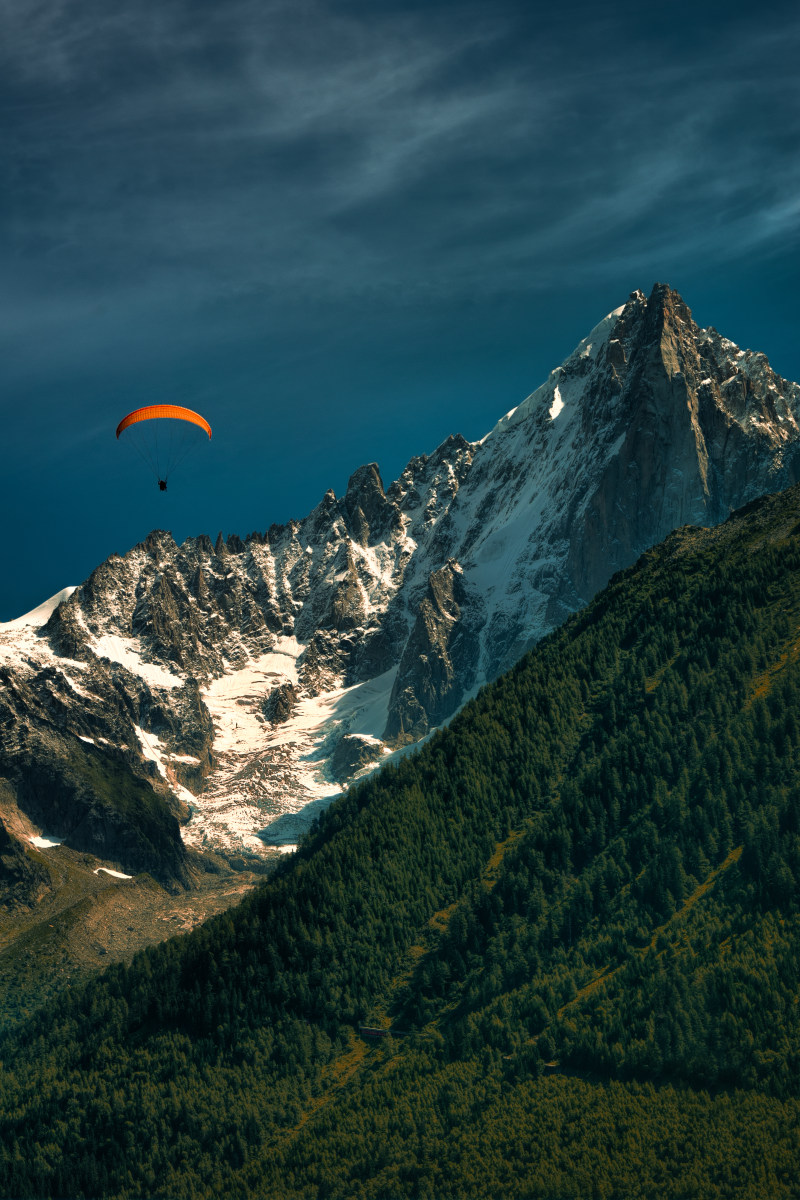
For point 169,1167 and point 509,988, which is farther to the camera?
point 509,988

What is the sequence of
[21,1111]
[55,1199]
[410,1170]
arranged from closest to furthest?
[410,1170] < [55,1199] < [21,1111]

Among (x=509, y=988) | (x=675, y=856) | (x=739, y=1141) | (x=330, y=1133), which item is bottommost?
(x=739, y=1141)

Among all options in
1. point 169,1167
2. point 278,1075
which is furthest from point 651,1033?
point 169,1167

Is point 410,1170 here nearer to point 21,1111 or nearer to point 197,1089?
point 197,1089

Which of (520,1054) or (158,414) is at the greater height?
(158,414)

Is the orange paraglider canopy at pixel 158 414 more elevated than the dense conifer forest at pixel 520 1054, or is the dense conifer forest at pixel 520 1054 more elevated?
the orange paraglider canopy at pixel 158 414

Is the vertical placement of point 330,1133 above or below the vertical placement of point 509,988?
below

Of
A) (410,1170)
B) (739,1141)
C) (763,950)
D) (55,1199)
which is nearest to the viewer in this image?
(739,1141)

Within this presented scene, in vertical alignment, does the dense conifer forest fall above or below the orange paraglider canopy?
below

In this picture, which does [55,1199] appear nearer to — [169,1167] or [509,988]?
[169,1167]

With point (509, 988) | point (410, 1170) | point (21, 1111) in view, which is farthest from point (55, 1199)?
point (509, 988)
